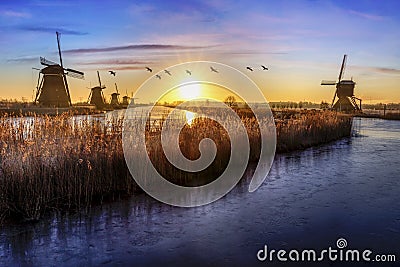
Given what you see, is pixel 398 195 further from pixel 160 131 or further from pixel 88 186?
pixel 88 186

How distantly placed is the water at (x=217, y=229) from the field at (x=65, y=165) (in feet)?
1.70

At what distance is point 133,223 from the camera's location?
21.5ft

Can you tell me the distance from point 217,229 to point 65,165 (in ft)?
11.4

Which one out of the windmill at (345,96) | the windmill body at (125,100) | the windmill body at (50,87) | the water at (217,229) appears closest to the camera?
the water at (217,229)

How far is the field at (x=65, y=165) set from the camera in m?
6.84

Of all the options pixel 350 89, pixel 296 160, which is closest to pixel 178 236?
pixel 296 160

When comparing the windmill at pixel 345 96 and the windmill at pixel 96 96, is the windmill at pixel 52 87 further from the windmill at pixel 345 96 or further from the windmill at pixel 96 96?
the windmill at pixel 345 96

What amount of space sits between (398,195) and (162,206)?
5.53 m

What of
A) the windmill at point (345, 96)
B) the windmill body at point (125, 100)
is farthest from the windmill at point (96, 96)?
the windmill at point (345, 96)

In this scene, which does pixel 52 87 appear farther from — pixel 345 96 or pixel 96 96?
pixel 345 96

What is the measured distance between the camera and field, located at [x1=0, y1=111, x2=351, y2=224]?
22.4ft

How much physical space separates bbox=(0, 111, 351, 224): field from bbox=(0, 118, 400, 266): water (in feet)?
1.70

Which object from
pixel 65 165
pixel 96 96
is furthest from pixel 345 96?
pixel 65 165

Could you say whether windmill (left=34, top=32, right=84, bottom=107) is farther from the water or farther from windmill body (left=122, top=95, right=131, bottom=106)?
the water
